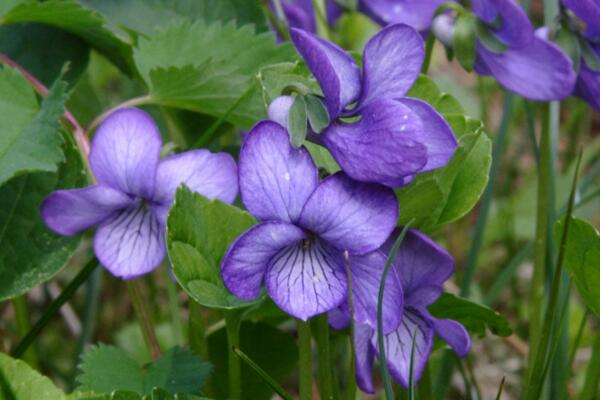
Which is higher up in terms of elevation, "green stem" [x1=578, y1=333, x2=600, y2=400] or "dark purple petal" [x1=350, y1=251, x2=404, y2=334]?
"dark purple petal" [x1=350, y1=251, x2=404, y2=334]

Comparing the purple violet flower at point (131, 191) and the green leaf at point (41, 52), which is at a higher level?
the purple violet flower at point (131, 191)

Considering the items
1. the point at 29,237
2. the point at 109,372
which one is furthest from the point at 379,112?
the point at 29,237

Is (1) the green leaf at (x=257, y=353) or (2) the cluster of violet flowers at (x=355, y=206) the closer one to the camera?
(2) the cluster of violet flowers at (x=355, y=206)

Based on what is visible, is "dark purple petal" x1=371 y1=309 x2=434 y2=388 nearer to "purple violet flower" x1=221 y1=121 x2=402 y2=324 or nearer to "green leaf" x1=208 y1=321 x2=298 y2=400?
"purple violet flower" x1=221 y1=121 x2=402 y2=324

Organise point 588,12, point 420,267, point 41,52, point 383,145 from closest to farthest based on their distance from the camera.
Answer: point 383,145
point 420,267
point 588,12
point 41,52

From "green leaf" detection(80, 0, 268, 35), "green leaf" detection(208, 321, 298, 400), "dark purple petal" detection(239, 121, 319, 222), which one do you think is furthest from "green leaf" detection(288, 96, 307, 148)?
"green leaf" detection(80, 0, 268, 35)

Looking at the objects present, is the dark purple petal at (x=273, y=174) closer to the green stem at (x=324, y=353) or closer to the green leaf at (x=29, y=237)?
the green stem at (x=324, y=353)

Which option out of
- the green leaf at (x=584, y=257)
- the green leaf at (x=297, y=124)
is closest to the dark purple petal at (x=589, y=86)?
the green leaf at (x=584, y=257)

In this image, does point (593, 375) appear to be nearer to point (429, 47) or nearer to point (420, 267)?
point (420, 267)
